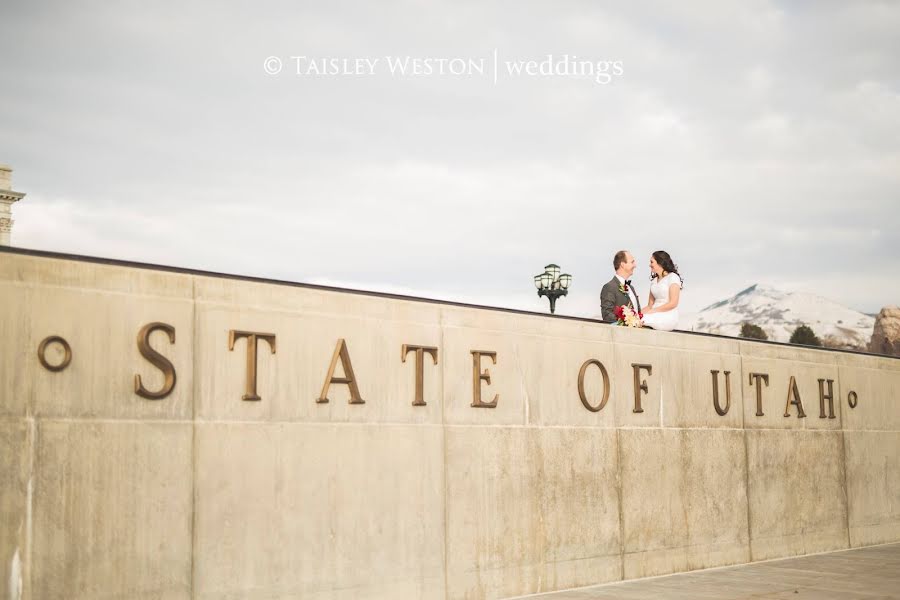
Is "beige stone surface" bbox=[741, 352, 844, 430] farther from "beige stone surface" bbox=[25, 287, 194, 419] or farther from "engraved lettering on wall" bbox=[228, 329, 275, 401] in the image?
"beige stone surface" bbox=[25, 287, 194, 419]

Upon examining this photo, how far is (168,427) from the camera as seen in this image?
6.25 m

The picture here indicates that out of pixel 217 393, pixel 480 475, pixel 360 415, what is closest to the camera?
pixel 217 393

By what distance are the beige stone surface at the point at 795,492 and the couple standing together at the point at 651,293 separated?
1894 millimetres

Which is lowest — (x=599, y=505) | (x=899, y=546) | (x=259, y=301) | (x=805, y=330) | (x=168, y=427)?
(x=899, y=546)

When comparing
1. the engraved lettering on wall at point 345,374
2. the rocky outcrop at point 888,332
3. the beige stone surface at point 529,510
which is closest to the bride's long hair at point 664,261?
the beige stone surface at point 529,510

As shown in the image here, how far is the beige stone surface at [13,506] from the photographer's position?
17.9ft

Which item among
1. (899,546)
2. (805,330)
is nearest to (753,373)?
(899,546)

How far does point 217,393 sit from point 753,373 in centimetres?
697

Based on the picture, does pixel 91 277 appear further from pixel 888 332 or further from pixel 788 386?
pixel 888 332

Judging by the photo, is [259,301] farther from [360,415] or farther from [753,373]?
[753,373]

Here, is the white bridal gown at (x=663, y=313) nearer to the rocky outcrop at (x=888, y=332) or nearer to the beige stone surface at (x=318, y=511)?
the beige stone surface at (x=318, y=511)

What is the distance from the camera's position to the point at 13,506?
5504 millimetres

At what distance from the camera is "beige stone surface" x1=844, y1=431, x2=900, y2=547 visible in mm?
12703

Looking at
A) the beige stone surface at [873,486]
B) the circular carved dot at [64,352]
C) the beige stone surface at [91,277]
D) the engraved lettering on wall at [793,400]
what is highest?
the beige stone surface at [91,277]
